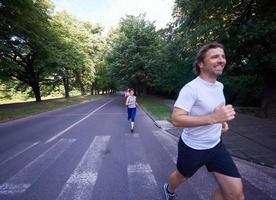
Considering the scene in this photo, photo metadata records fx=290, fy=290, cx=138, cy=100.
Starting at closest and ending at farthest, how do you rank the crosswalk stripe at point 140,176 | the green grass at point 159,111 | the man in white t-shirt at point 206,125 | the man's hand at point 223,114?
the man's hand at point 223,114 → the man in white t-shirt at point 206,125 → the crosswalk stripe at point 140,176 → the green grass at point 159,111

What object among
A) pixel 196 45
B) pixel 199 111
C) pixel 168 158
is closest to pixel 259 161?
pixel 168 158

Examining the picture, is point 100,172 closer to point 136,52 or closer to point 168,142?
point 168,142

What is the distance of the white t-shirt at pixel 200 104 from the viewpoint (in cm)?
289

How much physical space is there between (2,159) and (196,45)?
8856 millimetres

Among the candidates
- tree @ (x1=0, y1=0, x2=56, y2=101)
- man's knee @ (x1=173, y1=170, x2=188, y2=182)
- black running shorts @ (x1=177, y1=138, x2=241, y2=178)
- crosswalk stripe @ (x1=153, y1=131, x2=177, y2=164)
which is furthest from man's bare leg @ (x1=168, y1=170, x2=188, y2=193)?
tree @ (x1=0, y1=0, x2=56, y2=101)

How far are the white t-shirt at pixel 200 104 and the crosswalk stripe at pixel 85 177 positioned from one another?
90.1 inches

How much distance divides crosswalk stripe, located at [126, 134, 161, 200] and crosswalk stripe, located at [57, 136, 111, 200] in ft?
2.30

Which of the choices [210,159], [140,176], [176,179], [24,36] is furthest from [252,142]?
[24,36]

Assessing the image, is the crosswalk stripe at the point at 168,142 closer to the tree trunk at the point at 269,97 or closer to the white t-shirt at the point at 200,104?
the white t-shirt at the point at 200,104

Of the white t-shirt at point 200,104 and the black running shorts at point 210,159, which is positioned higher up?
the white t-shirt at point 200,104

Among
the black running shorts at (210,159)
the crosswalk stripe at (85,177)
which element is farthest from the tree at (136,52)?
the black running shorts at (210,159)

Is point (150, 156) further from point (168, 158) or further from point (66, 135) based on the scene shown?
point (66, 135)

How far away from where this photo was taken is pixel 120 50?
3906cm

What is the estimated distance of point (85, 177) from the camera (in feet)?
18.5
